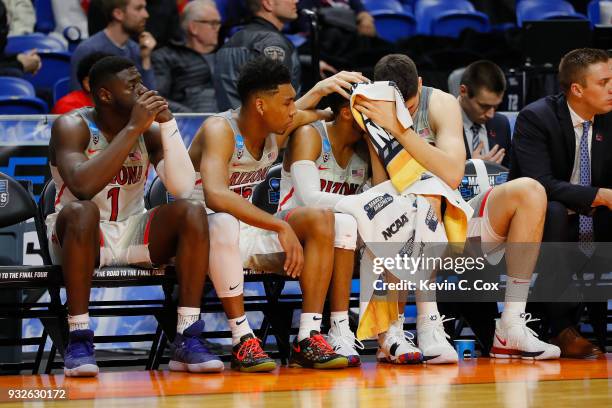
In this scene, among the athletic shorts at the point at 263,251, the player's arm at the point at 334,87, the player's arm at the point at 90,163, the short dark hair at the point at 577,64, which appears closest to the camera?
the player's arm at the point at 90,163

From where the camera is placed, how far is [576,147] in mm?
5762

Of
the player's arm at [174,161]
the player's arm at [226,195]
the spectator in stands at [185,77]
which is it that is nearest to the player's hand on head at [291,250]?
the player's arm at [226,195]

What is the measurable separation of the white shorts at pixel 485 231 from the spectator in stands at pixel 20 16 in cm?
521

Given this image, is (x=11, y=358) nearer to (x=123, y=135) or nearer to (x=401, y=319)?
(x=123, y=135)

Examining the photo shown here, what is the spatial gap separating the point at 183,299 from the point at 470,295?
1594mm

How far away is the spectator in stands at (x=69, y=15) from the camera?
30.9 ft

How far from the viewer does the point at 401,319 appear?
524cm

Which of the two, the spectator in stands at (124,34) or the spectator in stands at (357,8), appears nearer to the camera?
the spectator in stands at (124,34)

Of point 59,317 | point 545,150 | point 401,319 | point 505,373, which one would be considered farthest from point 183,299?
point 545,150

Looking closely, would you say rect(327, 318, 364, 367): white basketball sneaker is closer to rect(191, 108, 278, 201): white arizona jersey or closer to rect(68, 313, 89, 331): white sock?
rect(191, 108, 278, 201): white arizona jersey

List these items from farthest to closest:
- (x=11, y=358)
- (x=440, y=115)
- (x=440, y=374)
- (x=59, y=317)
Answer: (x=11, y=358)
(x=440, y=115)
(x=59, y=317)
(x=440, y=374)

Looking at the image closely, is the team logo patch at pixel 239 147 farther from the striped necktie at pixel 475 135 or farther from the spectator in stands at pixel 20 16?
the spectator in stands at pixel 20 16

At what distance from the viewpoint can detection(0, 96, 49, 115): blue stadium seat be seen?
7.29 metres

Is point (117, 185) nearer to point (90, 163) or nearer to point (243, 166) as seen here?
point (90, 163)
